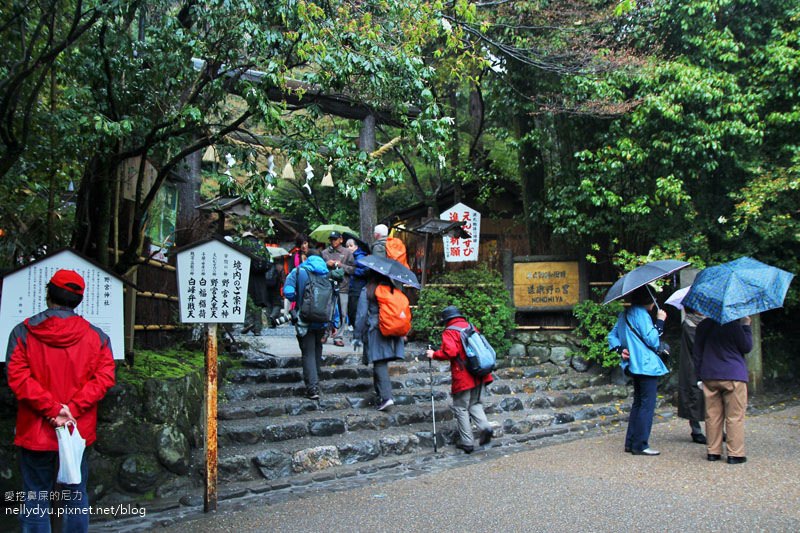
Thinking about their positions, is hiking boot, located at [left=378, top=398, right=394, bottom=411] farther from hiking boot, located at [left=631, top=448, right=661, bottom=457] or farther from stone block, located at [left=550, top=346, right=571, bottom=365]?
stone block, located at [left=550, top=346, right=571, bottom=365]

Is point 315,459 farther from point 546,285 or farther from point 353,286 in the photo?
point 546,285

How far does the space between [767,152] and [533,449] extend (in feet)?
24.7

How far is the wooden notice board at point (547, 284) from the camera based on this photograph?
1274 centimetres

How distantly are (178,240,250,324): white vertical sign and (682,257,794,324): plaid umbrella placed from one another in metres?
4.70

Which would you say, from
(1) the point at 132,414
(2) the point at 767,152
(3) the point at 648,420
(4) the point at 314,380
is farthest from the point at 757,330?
(1) the point at 132,414

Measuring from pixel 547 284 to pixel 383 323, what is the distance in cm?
542

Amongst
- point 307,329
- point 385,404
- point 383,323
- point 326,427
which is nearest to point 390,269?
point 383,323

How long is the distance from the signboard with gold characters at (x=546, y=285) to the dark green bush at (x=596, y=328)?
0.48 metres

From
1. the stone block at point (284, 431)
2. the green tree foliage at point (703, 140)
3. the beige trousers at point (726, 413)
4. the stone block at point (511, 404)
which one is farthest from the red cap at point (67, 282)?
the green tree foliage at point (703, 140)

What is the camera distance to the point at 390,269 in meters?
8.48

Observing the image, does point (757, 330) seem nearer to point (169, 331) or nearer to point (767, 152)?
point (767, 152)

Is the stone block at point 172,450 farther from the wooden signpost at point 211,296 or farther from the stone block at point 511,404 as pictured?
the stone block at point 511,404

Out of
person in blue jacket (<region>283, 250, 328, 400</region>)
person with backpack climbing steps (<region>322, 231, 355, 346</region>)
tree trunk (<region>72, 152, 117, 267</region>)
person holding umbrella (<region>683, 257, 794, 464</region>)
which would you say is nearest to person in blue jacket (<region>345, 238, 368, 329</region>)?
person with backpack climbing steps (<region>322, 231, 355, 346</region>)

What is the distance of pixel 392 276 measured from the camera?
8391mm
